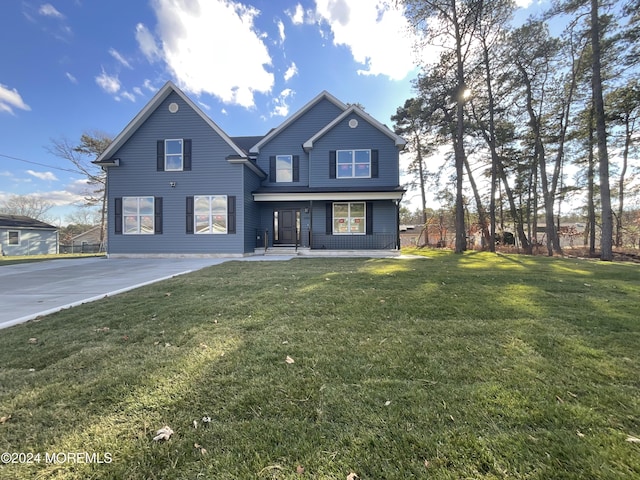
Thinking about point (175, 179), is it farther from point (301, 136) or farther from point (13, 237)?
point (13, 237)

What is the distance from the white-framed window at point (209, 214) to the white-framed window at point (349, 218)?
541 cm

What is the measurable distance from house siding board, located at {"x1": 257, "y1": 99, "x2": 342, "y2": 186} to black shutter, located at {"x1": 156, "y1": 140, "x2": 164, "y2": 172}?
4533mm

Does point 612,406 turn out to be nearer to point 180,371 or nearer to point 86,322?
point 180,371

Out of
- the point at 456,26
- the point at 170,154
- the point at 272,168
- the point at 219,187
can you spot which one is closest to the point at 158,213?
the point at 170,154

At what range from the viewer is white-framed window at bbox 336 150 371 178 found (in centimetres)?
1414

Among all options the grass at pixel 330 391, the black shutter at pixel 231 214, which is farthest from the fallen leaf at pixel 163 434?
the black shutter at pixel 231 214

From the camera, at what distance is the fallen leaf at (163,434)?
1669mm

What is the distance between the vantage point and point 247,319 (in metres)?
3.83

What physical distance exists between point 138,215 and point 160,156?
2.96 metres

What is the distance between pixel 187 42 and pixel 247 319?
46.6 feet

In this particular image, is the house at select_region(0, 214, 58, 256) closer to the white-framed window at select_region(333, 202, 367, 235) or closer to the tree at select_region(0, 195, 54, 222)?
the tree at select_region(0, 195, 54, 222)

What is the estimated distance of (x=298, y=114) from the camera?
15.1 metres

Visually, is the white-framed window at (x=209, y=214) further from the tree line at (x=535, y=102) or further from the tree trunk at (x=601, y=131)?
the tree trunk at (x=601, y=131)

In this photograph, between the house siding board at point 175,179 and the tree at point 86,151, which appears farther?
the tree at point 86,151
